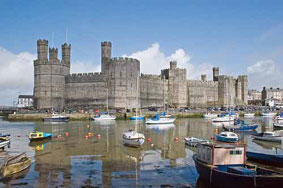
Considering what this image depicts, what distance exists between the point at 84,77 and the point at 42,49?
24.3ft

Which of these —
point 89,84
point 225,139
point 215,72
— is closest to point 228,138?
point 225,139

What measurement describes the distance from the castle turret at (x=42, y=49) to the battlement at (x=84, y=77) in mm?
4786

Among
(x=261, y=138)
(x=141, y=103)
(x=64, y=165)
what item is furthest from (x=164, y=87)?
(x=64, y=165)

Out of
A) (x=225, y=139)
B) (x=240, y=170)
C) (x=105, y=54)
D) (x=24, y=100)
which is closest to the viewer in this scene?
(x=240, y=170)

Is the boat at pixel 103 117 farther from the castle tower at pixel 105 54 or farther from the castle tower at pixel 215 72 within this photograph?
the castle tower at pixel 215 72

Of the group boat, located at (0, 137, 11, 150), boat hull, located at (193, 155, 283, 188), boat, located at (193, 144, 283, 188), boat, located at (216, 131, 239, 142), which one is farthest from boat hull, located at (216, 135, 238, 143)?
boat, located at (0, 137, 11, 150)

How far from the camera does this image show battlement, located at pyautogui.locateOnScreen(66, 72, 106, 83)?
48.9 metres

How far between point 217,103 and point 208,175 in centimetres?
5864

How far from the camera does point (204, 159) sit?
34.0ft

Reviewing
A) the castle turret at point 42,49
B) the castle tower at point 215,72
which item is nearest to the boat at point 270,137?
the castle turret at point 42,49

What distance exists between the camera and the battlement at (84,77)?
4894 centimetres

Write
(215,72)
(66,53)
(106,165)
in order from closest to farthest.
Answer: (106,165) → (66,53) → (215,72)

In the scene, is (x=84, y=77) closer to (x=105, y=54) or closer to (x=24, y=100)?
(x=105, y=54)

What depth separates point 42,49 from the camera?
157 ft
